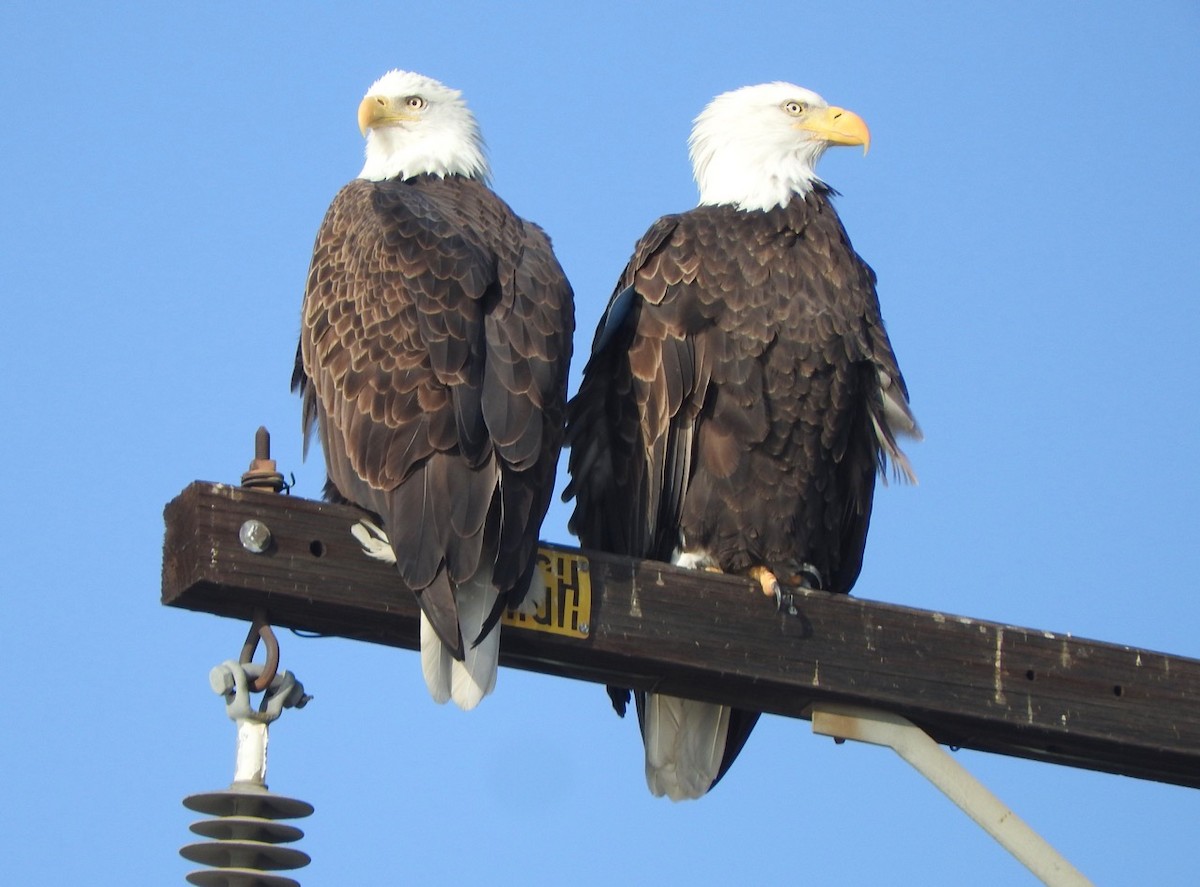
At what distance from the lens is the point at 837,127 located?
7105 mm

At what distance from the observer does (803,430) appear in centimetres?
611

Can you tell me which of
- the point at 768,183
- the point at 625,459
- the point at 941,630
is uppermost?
the point at 768,183

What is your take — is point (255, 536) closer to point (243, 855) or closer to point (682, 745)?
point (243, 855)

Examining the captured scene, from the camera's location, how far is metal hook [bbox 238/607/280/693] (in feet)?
12.9

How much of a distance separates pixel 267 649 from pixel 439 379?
1.14 m

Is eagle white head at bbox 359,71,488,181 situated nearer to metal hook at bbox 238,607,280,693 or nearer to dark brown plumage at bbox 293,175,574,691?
dark brown plumage at bbox 293,175,574,691

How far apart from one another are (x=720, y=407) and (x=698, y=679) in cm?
160

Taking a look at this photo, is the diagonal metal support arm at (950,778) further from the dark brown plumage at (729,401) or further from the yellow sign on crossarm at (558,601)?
the dark brown plumage at (729,401)

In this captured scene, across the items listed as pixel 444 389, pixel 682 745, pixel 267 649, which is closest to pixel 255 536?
pixel 267 649

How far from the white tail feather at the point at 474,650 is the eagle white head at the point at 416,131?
2530 millimetres

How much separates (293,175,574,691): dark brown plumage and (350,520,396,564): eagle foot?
27 millimetres

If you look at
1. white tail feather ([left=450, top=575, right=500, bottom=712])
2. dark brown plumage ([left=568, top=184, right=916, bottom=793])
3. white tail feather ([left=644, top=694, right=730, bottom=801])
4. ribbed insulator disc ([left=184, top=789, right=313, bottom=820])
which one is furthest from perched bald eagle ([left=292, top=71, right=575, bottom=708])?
white tail feather ([left=644, top=694, right=730, bottom=801])

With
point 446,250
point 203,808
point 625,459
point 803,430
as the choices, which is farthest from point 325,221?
point 203,808

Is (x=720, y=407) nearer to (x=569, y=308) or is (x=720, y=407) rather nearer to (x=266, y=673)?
(x=569, y=308)
